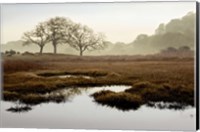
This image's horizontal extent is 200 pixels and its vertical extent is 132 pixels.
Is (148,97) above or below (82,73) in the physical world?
below

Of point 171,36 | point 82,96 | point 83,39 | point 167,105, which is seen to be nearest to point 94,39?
point 83,39

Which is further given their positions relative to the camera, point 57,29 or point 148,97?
point 57,29

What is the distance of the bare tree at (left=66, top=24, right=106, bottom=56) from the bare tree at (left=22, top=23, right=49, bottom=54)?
310 mm

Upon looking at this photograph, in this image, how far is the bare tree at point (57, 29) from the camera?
7.07 meters

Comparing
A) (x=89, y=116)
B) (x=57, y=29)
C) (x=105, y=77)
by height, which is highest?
(x=57, y=29)

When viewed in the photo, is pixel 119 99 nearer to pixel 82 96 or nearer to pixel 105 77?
pixel 105 77

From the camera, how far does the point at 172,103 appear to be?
6766 mm

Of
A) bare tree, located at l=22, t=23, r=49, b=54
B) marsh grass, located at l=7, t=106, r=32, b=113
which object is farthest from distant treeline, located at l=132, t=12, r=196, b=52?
marsh grass, located at l=7, t=106, r=32, b=113

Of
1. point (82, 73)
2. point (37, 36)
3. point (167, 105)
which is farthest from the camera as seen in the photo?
point (37, 36)

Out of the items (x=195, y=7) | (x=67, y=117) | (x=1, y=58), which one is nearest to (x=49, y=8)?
(x=1, y=58)

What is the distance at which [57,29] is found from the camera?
7.13 meters

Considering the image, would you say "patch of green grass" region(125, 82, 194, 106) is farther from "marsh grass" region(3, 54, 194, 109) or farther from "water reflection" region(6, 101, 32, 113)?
"water reflection" region(6, 101, 32, 113)

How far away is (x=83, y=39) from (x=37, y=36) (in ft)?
1.92

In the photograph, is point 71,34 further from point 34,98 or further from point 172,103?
point 172,103
